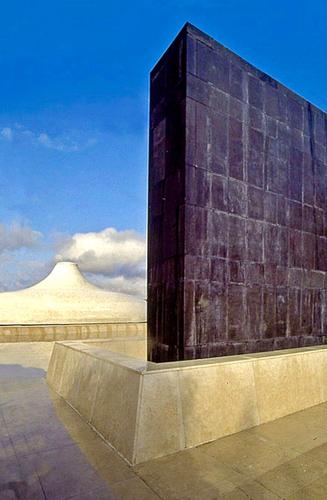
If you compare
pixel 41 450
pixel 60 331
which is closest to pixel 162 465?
pixel 41 450

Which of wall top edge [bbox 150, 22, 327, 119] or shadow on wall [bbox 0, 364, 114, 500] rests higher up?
wall top edge [bbox 150, 22, 327, 119]

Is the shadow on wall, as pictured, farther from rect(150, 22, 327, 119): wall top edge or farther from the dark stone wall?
rect(150, 22, 327, 119): wall top edge

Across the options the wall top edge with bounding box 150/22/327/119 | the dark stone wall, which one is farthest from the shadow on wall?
the wall top edge with bounding box 150/22/327/119

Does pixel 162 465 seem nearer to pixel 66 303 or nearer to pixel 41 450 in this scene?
pixel 41 450

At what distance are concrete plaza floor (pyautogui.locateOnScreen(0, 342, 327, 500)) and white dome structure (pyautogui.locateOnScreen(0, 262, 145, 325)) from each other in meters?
22.1

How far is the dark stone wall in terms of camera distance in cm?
563

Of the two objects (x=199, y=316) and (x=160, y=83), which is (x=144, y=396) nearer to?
(x=199, y=316)

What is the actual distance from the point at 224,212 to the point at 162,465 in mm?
3890

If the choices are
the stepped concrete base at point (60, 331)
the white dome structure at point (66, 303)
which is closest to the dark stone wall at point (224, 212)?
the stepped concrete base at point (60, 331)

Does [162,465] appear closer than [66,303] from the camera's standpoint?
Yes

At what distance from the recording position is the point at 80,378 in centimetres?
547

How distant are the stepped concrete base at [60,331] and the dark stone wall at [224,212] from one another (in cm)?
1002

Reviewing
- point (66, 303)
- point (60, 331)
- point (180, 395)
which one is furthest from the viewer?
point (66, 303)

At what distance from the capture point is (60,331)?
17.3 meters
